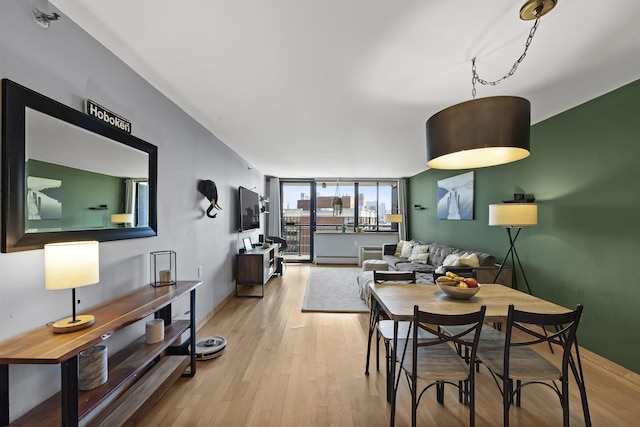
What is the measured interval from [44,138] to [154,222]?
103 cm

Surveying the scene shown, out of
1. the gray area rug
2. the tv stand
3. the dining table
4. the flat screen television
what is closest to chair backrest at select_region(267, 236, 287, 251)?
the gray area rug

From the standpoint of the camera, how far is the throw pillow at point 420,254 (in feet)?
17.5

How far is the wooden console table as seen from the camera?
1.15 m

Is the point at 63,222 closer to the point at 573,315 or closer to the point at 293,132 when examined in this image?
the point at 293,132

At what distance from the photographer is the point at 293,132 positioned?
3602 millimetres

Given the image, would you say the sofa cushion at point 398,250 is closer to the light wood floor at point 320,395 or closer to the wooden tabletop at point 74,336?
the light wood floor at point 320,395

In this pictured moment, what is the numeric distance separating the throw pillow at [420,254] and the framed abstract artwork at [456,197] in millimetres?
773

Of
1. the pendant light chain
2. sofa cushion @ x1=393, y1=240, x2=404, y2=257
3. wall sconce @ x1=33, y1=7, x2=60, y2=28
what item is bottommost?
sofa cushion @ x1=393, y1=240, x2=404, y2=257

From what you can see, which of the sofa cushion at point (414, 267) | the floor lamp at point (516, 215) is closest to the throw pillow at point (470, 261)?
the floor lamp at point (516, 215)

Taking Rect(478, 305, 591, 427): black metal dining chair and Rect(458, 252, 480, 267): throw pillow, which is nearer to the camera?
Rect(478, 305, 591, 427): black metal dining chair

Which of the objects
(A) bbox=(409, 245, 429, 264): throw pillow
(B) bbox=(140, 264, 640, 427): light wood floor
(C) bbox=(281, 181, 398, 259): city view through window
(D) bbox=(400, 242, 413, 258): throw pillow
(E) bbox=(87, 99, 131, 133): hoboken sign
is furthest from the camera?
(C) bbox=(281, 181, 398, 259): city view through window

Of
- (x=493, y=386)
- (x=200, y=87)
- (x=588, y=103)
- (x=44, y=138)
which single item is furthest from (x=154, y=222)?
(x=588, y=103)

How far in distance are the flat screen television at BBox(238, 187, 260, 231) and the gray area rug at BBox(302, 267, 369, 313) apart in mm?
1691

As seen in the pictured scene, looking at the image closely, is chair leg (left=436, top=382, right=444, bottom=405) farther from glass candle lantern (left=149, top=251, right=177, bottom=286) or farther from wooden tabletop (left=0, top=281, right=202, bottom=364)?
glass candle lantern (left=149, top=251, right=177, bottom=286)
